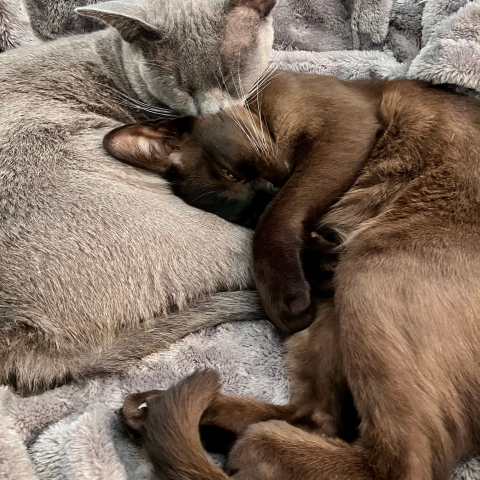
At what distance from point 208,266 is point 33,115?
65cm

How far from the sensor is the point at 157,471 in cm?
105

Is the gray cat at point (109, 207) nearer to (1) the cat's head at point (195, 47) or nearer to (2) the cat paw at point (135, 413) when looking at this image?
(1) the cat's head at point (195, 47)

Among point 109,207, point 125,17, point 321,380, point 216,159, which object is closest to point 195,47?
point 125,17

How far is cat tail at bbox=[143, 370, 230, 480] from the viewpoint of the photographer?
102 centimetres

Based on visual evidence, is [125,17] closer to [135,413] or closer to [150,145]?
[150,145]

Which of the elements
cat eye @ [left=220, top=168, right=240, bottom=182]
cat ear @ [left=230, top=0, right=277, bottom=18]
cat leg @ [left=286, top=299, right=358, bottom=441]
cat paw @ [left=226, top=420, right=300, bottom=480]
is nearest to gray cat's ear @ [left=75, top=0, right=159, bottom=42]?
cat ear @ [left=230, top=0, right=277, bottom=18]

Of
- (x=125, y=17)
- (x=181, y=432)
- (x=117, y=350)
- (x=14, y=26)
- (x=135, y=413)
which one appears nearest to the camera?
(x=181, y=432)

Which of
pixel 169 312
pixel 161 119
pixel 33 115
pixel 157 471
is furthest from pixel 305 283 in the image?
pixel 33 115

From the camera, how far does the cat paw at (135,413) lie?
1201mm

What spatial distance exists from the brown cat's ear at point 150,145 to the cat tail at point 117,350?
436 millimetres

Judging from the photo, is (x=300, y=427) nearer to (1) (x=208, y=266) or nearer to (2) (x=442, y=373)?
(2) (x=442, y=373)

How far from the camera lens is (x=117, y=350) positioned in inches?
52.9

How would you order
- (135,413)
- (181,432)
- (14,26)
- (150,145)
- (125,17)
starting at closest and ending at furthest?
(181,432) < (135,413) < (125,17) < (150,145) < (14,26)

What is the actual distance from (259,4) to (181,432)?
123cm
